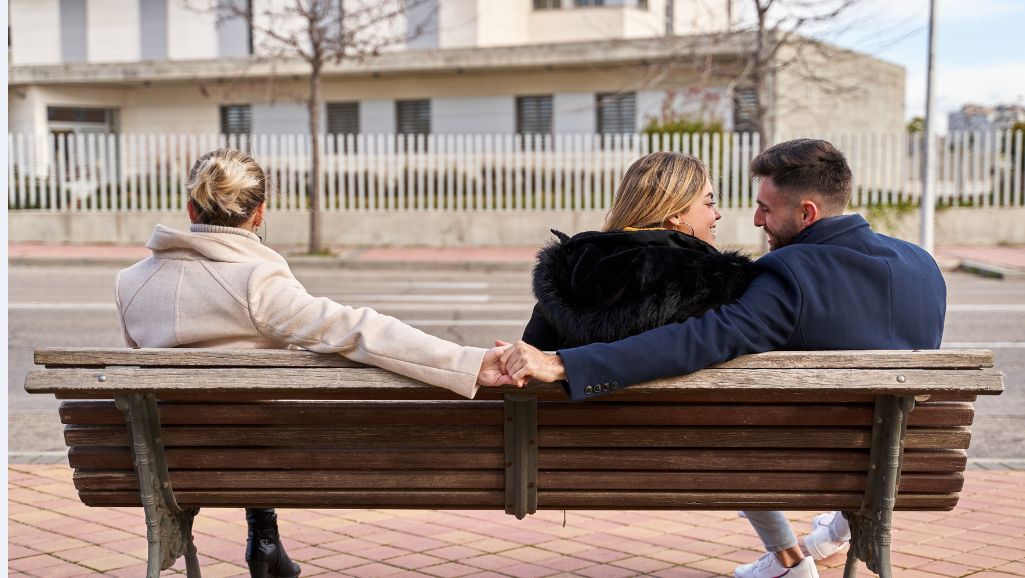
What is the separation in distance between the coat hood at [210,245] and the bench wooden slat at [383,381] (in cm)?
42

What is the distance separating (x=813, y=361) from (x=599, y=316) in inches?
21.4

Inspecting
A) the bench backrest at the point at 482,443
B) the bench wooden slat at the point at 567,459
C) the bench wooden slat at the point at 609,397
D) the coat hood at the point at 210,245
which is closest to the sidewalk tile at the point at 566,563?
the bench backrest at the point at 482,443

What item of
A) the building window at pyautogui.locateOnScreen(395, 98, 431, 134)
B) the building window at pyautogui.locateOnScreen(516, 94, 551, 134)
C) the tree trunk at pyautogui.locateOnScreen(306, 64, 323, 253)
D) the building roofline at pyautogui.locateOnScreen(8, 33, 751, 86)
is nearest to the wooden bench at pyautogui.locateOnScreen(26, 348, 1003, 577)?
the tree trunk at pyautogui.locateOnScreen(306, 64, 323, 253)

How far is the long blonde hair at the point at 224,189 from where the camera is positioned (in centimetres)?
333

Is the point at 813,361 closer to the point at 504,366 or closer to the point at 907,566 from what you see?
the point at 504,366

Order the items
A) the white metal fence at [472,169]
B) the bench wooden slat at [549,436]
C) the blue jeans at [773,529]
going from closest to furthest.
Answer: the bench wooden slat at [549,436] < the blue jeans at [773,529] < the white metal fence at [472,169]

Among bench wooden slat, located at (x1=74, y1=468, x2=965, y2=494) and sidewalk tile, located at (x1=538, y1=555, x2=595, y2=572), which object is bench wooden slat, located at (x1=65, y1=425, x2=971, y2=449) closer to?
bench wooden slat, located at (x1=74, y1=468, x2=965, y2=494)

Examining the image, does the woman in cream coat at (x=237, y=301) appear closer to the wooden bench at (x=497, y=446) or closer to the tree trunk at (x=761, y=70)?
the wooden bench at (x=497, y=446)

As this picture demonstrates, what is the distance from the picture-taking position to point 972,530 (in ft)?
15.1

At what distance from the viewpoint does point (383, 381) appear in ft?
9.66

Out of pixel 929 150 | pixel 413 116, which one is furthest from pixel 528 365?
pixel 413 116

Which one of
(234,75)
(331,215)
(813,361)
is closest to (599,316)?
(813,361)

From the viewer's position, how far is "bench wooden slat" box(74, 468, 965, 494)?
10.3ft

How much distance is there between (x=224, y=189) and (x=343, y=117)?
1265 inches
